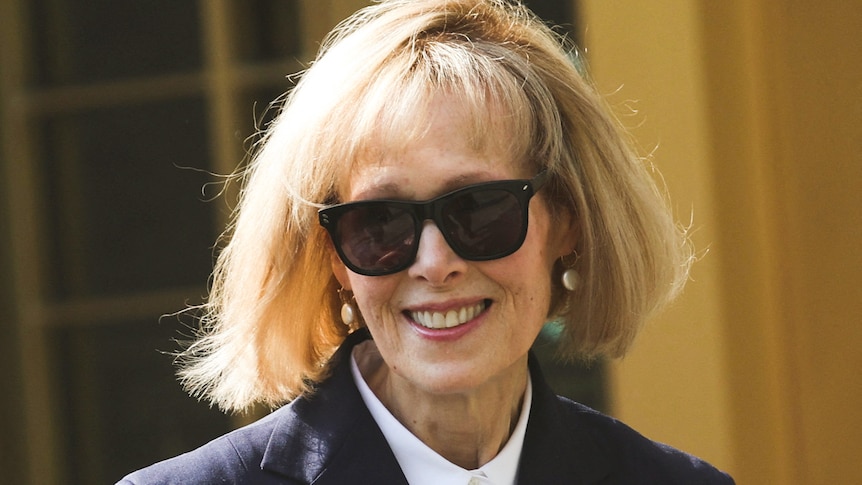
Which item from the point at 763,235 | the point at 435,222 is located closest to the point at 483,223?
the point at 435,222

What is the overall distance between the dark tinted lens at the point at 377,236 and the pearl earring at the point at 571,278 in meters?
0.47

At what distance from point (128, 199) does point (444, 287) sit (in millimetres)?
2473

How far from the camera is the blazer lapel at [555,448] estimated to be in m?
2.36

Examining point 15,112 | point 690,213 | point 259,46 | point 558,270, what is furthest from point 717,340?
point 15,112

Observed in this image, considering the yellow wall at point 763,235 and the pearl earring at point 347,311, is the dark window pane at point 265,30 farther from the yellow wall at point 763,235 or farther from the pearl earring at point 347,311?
the pearl earring at point 347,311

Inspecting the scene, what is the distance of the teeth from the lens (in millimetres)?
2180

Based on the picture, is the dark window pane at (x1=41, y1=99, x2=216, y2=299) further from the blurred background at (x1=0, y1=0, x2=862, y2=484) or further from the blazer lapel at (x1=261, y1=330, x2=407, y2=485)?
the blazer lapel at (x1=261, y1=330, x2=407, y2=485)

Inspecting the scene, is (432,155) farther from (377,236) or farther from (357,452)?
(357,452)

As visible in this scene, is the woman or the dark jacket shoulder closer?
→ the woman

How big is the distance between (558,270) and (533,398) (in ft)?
0.87

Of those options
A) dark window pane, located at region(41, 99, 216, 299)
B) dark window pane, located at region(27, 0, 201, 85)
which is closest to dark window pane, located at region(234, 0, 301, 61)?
dark window pane, located at region(27, 0, 201, 85)

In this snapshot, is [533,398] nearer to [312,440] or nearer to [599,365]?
[312,440]

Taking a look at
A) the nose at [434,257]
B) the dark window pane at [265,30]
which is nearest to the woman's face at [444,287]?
the nose at [434,257]

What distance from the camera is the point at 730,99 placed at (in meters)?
3.44
